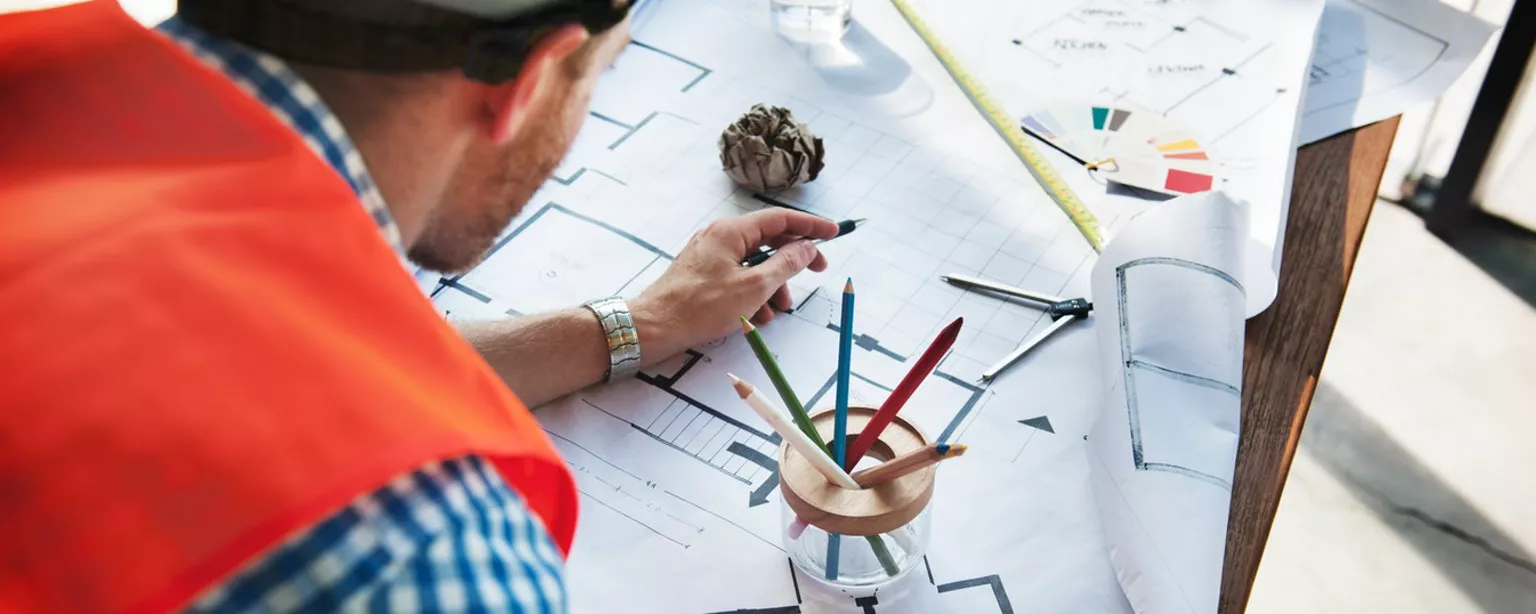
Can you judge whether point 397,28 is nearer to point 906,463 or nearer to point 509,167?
point 509,167

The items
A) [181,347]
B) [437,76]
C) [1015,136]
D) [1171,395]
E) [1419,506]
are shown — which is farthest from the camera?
[1419,506]

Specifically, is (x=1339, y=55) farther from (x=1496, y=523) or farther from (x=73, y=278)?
(x=73, y=278)

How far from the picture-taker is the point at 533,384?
0.83 metres

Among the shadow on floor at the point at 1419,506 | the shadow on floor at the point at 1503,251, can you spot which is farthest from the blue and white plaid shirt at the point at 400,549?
the shadow on floor at the point at 1503,251

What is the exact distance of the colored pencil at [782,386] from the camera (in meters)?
0.69

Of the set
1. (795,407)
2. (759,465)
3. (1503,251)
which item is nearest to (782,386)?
Result: (795,407)

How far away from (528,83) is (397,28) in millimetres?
73

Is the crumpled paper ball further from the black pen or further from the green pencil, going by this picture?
the green pencil

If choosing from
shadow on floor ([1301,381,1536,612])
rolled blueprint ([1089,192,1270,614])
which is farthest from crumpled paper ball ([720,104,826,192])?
shadow on floor ([1301,381,1536,612])

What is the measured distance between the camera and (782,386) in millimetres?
697

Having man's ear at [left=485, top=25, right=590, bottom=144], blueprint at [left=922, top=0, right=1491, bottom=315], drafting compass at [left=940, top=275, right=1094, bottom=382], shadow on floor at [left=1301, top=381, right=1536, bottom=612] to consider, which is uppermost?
man's ear at [left=485, top=25, right=590, bottom=144]

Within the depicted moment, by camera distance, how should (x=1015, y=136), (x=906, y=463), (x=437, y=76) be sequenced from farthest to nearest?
(x=1015, y=136) → (x=906, y=463) → (x=437, y=76)

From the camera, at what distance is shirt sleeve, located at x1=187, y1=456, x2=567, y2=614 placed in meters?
0.42

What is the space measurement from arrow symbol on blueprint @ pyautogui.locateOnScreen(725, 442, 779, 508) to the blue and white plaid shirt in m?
0.26
